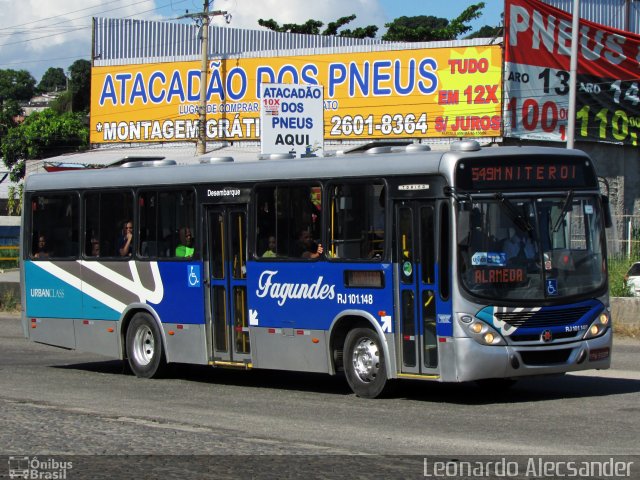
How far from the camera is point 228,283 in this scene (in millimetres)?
15734

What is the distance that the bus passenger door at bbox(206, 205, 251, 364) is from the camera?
15.6 metres

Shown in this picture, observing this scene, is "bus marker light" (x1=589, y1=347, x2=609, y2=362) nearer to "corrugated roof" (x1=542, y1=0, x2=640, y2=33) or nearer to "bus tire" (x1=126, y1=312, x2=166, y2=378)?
"bus tire" (x1=126, y1=312, x2=166, y2=378)

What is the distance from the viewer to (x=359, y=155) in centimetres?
1448

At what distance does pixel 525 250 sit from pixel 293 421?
3.17 metres

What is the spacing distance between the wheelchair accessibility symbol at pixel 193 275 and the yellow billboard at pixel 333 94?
66.9 ft

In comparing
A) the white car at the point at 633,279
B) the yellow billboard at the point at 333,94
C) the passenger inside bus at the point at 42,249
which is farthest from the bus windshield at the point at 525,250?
the yellow billboard at the point at 333,94

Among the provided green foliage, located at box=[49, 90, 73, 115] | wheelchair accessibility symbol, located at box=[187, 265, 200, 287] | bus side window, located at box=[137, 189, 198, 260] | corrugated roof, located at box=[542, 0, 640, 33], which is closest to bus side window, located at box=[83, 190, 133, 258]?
bus side window, located at box=[137, 189, 198, 260]

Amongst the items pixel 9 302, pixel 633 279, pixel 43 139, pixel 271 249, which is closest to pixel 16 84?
pixel 43 139

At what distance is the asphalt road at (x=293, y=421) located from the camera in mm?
9320

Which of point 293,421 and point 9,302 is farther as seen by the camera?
point 9,302

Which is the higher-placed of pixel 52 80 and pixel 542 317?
pixel 52 80

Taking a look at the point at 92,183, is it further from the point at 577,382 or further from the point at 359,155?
the point at 577,382

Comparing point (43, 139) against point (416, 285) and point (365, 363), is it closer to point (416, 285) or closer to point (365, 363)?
point (365, 363)

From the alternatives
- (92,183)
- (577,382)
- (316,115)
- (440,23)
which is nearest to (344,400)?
(577,382)
